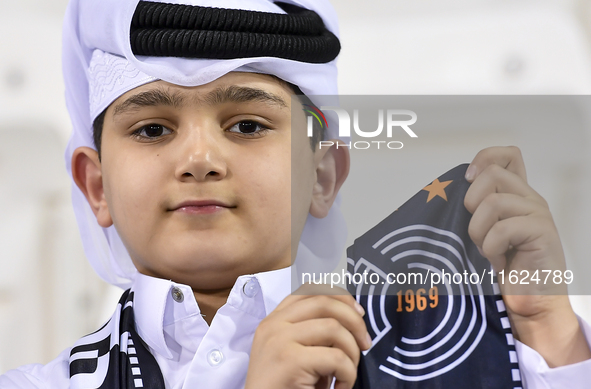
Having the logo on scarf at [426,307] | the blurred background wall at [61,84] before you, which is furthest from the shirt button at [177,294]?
the blurred background wall at [61,84]

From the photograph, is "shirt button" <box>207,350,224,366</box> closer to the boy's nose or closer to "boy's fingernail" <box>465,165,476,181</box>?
the boy's nose

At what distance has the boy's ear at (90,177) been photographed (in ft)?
2.61

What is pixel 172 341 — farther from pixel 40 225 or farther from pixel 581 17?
pixel 581 17

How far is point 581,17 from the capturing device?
1079mm

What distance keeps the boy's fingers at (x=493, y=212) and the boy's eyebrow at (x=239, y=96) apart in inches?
10.0

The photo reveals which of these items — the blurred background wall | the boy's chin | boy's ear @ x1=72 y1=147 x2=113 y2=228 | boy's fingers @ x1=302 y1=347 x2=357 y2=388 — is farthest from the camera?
the blurred background wall

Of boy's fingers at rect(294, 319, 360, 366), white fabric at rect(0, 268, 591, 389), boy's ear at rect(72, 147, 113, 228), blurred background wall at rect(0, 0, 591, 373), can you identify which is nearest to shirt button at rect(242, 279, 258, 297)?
white fabric at rect(0, 268, 591, 389)

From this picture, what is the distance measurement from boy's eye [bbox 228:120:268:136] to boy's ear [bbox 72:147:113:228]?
22cm

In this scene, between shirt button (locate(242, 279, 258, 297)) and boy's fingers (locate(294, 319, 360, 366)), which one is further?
shirt button (locate(242, 279, 258, 297))

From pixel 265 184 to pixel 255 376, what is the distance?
20cm

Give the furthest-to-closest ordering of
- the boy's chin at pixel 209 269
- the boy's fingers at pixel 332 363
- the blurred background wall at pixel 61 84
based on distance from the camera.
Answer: the blurred background wall at pixel 61 84 < the boy's chin at pixel 209 269 < the boy's fingers at pixel 332 363

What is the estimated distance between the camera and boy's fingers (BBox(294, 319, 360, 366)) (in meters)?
0.58

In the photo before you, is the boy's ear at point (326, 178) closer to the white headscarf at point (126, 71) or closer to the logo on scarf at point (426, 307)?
the white headscarf at point (126, 71)

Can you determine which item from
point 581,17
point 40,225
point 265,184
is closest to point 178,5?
point 265,184
